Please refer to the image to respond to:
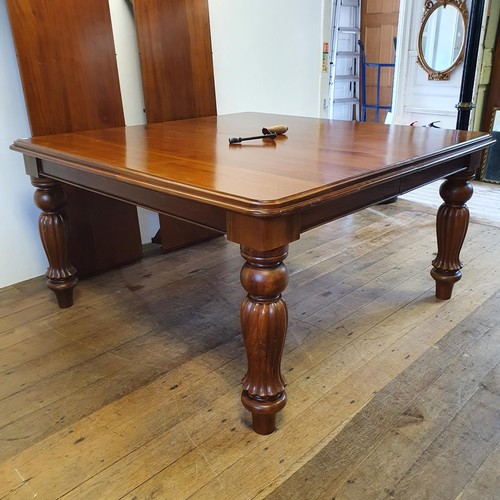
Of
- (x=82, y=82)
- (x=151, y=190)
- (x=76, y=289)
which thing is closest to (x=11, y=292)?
(x=76, y=289)

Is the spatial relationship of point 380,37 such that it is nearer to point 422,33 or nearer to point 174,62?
point 422,33

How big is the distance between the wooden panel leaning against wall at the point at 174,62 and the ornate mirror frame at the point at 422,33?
262cm

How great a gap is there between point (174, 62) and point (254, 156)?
4.10ft

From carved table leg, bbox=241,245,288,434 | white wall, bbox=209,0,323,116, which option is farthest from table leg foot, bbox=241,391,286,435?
white wall, bbox=209,0,323,116

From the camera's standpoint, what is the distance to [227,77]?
9.41 ft

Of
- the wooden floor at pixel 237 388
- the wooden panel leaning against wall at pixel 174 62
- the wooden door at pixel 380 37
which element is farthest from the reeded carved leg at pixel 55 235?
the wooden door at pixel 380 37

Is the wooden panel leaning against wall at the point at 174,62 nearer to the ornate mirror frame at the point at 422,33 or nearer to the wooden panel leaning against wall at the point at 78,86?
the wooden panel leaning against wall at the point at 78,86

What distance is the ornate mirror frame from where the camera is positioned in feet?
13.3

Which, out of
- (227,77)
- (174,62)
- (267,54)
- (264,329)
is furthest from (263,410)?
(267,54)

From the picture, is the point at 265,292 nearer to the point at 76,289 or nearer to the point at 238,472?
the point at 238,472

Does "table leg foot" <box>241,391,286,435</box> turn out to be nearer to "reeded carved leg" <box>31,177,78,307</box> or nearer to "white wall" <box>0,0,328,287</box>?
"reeded carved leg" <box>31,177,78,307</box>

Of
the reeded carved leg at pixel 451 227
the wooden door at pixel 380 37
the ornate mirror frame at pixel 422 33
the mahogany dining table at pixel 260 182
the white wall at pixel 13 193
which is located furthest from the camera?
the wooden door at pixel 380 37

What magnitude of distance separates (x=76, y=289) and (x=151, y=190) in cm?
117

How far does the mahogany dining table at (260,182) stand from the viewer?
1.15m
